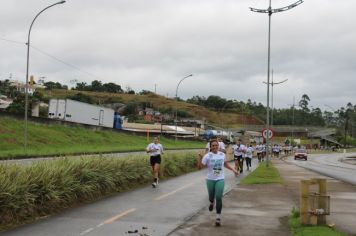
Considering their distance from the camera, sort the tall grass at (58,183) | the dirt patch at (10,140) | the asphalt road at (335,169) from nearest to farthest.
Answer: the tall grass at (58,183) < the asphalt road at (335,169) < the dirt patch at (10,140)

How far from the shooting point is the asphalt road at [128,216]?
9828 millimetres

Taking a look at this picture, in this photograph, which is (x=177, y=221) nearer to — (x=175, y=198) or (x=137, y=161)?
(x=175, y=198)

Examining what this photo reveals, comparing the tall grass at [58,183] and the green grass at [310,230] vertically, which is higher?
the tall grass at [58,183]

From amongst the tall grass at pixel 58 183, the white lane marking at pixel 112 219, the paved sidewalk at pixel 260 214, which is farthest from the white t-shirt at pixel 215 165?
the tall grass at pixel 58 183

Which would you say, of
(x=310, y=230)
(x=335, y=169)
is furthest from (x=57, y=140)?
(x=310, y=230)

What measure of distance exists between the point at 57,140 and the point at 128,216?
115ft

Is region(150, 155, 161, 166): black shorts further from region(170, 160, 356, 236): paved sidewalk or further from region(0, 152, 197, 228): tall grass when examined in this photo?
region(170, 160, 356, 236): paved sidewalk

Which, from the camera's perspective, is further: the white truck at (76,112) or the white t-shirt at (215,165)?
the white truck at (76,112)

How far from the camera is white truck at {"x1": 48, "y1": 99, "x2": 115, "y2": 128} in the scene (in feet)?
190

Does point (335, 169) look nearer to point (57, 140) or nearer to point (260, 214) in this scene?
point (57, 140)

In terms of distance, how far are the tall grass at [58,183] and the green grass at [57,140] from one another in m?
14.7

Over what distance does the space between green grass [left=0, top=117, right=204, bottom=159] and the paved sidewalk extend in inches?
702

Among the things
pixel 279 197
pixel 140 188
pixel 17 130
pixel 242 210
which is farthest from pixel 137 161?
pixel 17 130

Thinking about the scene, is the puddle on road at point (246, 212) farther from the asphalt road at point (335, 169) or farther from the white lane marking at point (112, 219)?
the asphalt road at point (335, 169)
